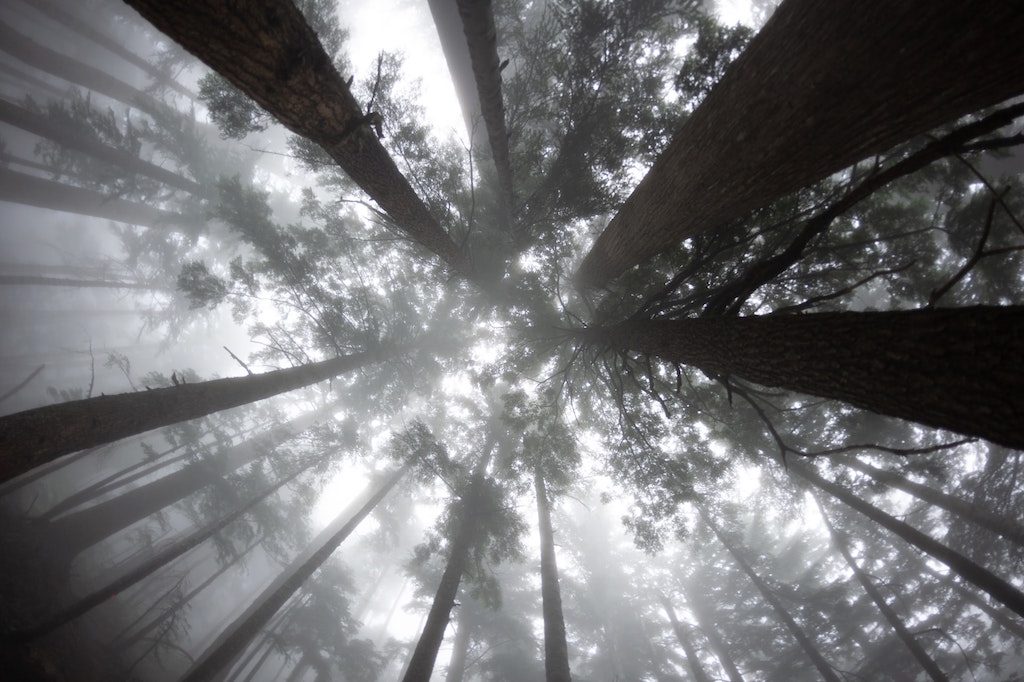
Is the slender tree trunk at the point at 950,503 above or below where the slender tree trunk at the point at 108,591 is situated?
above

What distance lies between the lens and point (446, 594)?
25.1 ft

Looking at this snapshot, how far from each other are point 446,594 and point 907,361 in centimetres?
851

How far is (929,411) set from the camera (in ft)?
5.98

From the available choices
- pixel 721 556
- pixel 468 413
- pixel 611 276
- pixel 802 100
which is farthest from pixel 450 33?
pixel 721 556

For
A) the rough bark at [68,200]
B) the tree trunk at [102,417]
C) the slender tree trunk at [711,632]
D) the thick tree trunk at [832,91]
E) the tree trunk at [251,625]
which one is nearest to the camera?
the thick tree trunk at [832,91]

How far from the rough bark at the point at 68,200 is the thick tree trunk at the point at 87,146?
1579 millimetres

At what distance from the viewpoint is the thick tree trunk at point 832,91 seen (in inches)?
69.2

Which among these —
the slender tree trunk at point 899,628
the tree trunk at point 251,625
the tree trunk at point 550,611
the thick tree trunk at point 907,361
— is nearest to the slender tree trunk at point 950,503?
the slender tree trunk at point 899,628

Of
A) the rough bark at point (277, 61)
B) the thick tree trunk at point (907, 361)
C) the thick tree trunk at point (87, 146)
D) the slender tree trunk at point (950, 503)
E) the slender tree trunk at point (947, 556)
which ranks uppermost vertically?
the thick tree trunk at point (87, 146)

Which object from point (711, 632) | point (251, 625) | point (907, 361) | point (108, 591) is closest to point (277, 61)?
point (907, 361)

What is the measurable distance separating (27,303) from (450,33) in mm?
50346

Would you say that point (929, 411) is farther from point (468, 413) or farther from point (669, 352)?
point (468, 413)

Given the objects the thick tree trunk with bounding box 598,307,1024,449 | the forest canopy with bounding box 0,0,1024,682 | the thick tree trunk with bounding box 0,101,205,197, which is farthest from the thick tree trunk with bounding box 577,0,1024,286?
the thick tree trunk with bounding box 0,101,205,197

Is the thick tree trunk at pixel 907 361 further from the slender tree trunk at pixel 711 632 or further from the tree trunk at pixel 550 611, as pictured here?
the slender tree trunk at pixel 711 632
